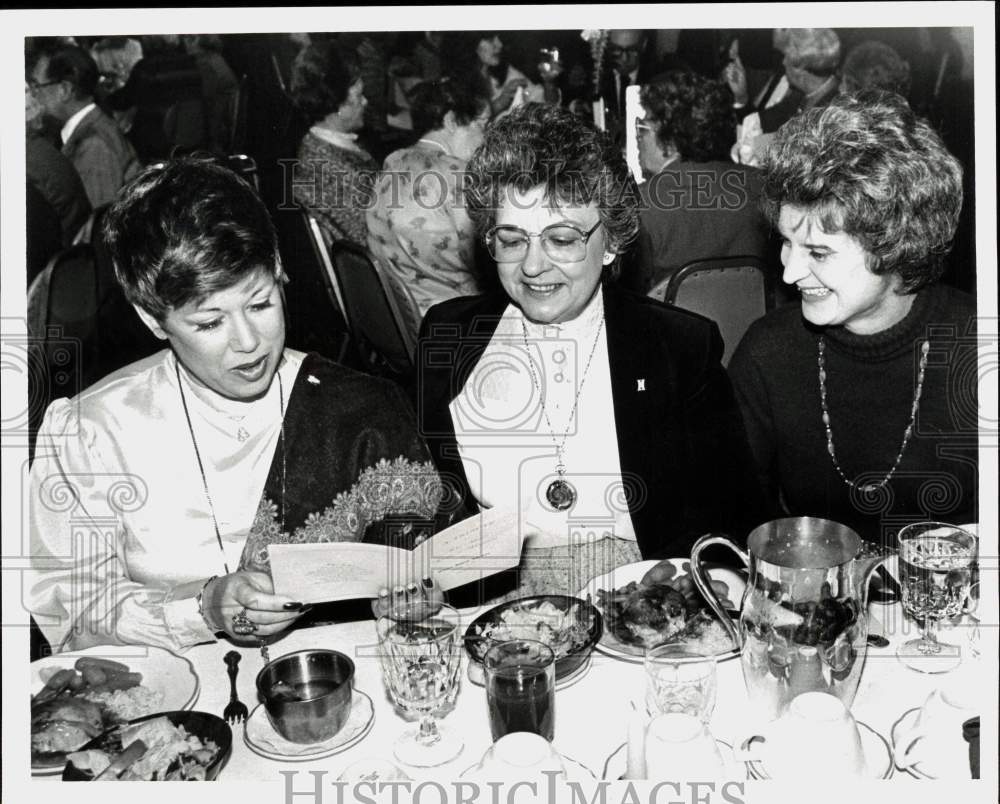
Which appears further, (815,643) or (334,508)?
(334,508)

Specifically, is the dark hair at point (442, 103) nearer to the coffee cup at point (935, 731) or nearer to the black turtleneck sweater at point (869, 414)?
the black turtleneck sweater at point (869, 414)

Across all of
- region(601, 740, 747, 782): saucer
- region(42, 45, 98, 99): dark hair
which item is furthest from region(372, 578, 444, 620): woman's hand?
region(42, 45, 98, 99): dark hair

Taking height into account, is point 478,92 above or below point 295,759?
above

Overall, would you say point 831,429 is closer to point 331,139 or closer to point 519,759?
point 519,759

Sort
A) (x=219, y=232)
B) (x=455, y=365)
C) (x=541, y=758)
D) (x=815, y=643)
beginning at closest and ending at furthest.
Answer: (x=541, y=758)
(x=815, y=643)
(x=219, y=232)
(x=455, y=365)

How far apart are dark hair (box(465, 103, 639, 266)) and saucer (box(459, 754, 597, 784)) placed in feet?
3.37

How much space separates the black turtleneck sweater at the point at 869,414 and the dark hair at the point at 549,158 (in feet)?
1.46

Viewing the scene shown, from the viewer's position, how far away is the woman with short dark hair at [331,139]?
1903 mm

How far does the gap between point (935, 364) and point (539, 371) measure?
31.5 inches

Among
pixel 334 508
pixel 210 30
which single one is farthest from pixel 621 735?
pixel 210 30

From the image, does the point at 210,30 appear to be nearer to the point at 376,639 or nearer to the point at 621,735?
the point at 376,639

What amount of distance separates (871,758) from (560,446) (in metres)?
0.80

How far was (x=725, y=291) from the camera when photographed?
2.01m

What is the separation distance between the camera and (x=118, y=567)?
6.54ft
